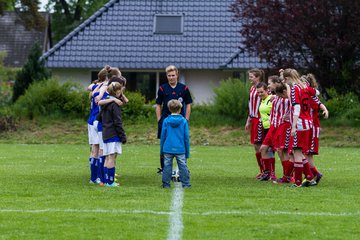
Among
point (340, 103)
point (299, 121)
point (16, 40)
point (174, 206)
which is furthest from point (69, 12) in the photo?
point (174, 206)

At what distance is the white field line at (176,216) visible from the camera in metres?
9.29

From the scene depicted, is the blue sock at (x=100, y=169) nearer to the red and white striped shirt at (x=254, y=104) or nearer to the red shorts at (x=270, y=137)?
the red shorts at (x=270, y=137)

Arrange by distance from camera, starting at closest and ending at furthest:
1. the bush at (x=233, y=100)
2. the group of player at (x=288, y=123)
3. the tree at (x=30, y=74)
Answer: the group of player at (x=288, y=123) < the bush at (x=233, y=100) < the tree at (x=30, y=74)

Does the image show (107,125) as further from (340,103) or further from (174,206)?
(340,103)

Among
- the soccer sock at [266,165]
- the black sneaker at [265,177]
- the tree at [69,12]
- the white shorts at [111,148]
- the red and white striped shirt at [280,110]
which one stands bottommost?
the black sneaker at [265,177]

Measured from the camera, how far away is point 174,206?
1130cm

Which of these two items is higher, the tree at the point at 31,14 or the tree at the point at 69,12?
the tree at the point at 69,12

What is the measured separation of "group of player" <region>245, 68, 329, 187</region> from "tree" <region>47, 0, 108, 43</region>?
1753 inches

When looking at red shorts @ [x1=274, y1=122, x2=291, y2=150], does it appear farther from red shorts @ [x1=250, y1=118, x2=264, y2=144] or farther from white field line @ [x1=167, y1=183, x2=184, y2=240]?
white field line @ [x1=167, y1=183, x2=184, y2=240]

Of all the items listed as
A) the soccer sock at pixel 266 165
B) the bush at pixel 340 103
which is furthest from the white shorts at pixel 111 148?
the bush at pixel 340 103

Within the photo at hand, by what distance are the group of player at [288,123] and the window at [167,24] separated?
83.5 ft

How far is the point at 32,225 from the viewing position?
9.84 m

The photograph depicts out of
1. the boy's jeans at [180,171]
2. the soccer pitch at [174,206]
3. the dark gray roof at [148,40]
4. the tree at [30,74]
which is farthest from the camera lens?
the dark gray roof at [148,40]

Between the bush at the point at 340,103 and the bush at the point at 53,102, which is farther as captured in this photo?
the bush at the point at 53,102
